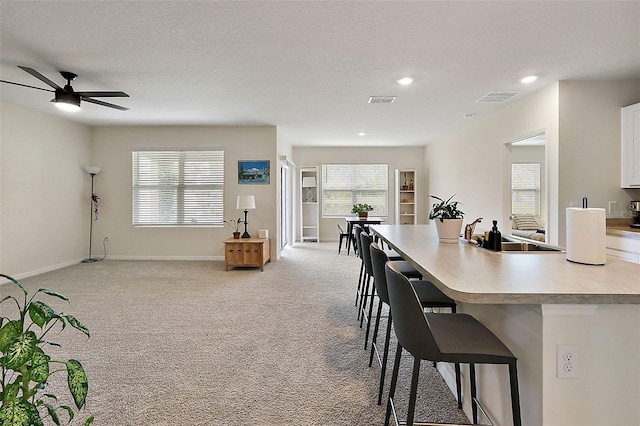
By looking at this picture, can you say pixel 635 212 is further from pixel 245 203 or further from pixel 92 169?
pixel 92 169

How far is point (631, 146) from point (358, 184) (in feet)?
19.2

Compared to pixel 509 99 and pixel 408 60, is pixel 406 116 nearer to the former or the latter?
pixel 509 99

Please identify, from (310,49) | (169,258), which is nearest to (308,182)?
(169,258)

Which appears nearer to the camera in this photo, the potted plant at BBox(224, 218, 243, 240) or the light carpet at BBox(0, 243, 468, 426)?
the light carpet at BBox(0, 243, 468, 426)

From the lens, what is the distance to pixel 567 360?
4.14ft

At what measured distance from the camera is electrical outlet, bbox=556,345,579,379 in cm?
126

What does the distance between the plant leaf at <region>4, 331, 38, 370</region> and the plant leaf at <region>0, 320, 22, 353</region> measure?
A: 1cm

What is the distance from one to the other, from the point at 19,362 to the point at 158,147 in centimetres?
623

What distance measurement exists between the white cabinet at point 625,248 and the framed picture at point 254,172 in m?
4.96

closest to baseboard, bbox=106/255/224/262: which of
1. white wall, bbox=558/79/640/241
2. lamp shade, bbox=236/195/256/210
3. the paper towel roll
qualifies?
lamp shade, bbox=236/195/256/210

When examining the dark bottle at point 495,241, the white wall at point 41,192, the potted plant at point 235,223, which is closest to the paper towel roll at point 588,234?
the dark bottle at point 495,241

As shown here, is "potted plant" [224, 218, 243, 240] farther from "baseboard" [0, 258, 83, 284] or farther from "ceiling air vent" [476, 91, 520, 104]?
"ceiling air vent" [476, 91, 520, 104]

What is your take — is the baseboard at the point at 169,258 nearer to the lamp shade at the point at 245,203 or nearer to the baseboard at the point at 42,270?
the baseboard at the point at 42,270

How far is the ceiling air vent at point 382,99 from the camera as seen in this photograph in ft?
14.6
